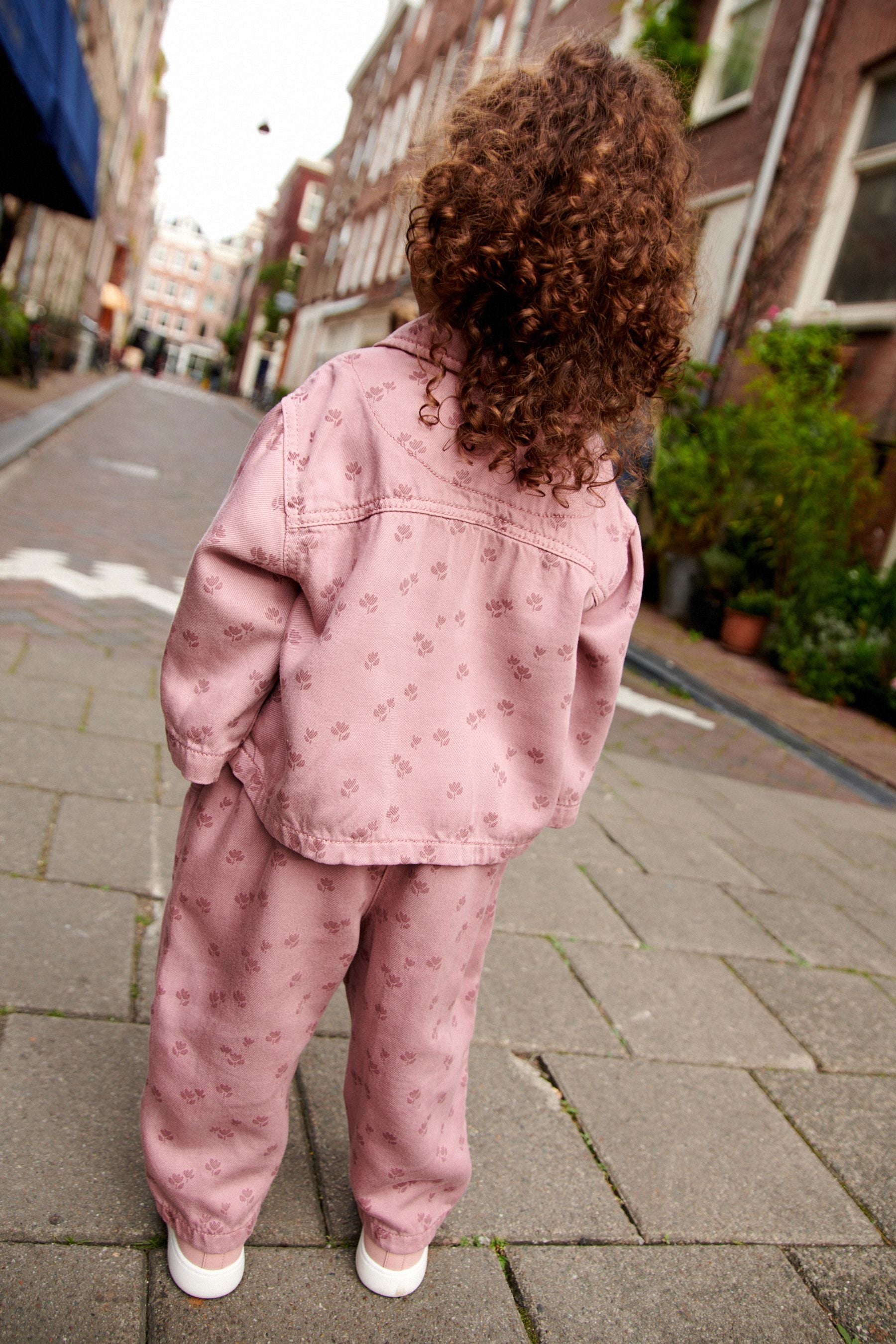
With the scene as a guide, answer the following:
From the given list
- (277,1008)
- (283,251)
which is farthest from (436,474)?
(283,251)

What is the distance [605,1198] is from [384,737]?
40.3 inches

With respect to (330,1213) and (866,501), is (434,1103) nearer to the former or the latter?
(330,1213)

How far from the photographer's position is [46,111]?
259 inches

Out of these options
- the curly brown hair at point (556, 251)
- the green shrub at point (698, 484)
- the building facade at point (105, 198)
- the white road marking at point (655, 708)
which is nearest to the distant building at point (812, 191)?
the green shrub at point (698, 484)

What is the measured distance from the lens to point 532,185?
1067 millimetres

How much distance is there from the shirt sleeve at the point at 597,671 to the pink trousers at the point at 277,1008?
0.18m

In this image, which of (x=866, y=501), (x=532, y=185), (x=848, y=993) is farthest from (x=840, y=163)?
(x=532, y=185)

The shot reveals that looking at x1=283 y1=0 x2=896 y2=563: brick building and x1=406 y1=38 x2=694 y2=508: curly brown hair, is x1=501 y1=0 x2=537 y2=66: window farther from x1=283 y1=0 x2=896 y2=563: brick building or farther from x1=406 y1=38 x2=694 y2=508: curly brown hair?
x1=406 y1=38 x2=694 y2=508: curly brown hair

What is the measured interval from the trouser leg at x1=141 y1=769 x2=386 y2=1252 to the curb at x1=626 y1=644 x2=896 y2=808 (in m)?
4.01

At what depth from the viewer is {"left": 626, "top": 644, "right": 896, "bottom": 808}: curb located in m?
4.76

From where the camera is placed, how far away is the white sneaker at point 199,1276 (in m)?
1.29

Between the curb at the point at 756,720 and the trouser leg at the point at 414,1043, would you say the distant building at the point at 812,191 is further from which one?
the trouser leg at the point at 414,1043

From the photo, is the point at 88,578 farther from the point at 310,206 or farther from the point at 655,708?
the point at 310,206

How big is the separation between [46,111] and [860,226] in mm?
6328
